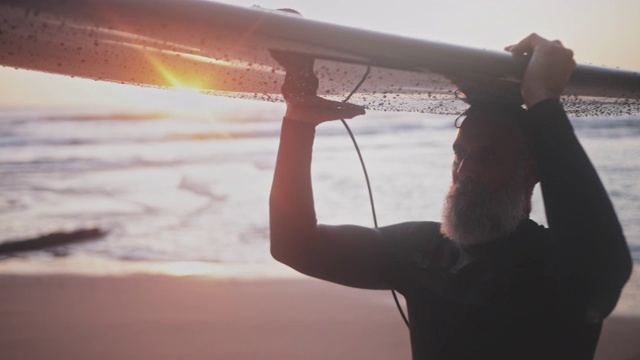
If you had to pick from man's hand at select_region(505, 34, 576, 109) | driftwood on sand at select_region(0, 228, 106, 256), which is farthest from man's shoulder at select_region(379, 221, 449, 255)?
driftwood on sand at select_region(0, 228, 106, 256)

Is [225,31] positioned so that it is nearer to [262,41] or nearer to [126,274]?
[262,41]

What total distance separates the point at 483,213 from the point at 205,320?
390 cm

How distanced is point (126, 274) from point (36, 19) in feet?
18.3

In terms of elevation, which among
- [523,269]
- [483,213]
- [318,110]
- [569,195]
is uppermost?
[318,110]

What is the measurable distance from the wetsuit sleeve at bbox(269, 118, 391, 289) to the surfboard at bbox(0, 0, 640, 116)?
0.22 m

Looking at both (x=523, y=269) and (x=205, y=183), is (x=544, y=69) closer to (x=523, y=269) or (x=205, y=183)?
(x=523, y=269)

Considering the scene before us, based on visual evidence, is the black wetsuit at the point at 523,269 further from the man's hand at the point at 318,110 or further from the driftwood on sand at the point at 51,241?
the driftwood on sand at the point at 51,241

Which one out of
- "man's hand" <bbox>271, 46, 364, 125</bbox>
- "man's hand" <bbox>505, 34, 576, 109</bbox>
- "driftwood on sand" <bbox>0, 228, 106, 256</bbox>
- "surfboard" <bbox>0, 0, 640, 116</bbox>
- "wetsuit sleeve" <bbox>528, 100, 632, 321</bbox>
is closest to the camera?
"surfboard" <bbox>0, 0, 640, 116</bbox>

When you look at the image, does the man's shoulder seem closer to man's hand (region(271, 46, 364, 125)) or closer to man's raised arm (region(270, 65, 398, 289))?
man's raised arm (region(270, 65, 398, 289))

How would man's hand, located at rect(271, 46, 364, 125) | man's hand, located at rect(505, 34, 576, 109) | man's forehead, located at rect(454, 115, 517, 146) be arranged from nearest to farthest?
man's hand, located at rect(505, 34, 576, 109)
man's hand, located at rect(271, 46, 364, 125)
man's forehead, located at rect(454, 115, 517, 146)

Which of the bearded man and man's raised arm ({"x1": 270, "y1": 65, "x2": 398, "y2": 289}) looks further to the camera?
man's raised arm ({"x1": 270, "y1": 65, "x2": 398, "y2": 289})

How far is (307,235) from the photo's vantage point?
5.44 feet

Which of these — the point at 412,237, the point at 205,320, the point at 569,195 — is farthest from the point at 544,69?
the point at 205,320

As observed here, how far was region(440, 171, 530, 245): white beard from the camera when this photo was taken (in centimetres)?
170
